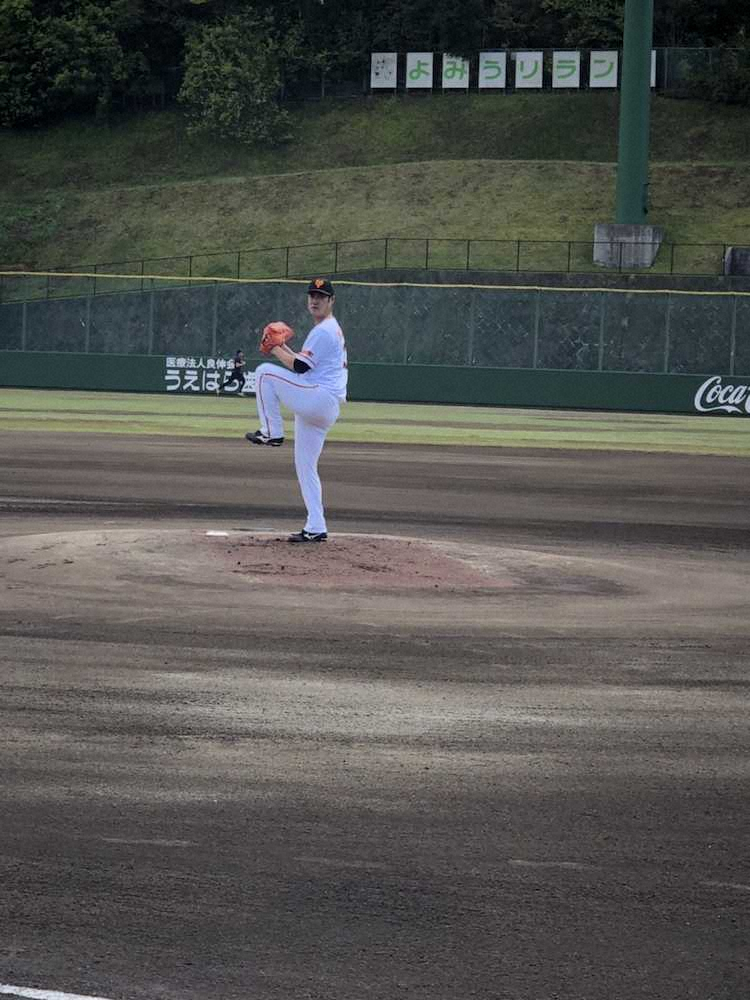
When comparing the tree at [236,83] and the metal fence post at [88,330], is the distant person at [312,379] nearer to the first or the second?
the metal fence post at [88,330]

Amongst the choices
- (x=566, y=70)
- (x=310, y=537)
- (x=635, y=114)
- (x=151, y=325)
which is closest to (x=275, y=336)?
(x=310, y=537)

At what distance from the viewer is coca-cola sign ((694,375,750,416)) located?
44.2 metres

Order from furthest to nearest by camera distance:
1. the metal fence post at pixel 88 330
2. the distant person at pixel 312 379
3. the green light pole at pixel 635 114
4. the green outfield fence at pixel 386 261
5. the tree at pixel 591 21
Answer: the tree at pixel 591 21, the green outfield fence at pixel 386 261, the green light pole at pixel 635 114, the metal fence post at pixel 88 330, the distant person at pixel 312 379

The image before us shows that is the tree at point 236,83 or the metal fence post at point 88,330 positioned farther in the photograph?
the tree at point 236,83

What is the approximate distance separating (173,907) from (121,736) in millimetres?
2221

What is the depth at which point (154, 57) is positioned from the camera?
7625cm

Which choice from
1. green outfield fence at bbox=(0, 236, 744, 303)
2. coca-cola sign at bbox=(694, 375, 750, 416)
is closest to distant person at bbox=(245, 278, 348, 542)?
coca-cola sign at bbox=(694, 375, 750, 416)

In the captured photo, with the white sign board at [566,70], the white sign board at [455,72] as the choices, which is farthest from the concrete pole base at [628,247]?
the white sign board at [455,72]

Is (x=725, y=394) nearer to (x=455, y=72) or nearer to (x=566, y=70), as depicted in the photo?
(x=566, y=70)

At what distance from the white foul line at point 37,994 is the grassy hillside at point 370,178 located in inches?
2129

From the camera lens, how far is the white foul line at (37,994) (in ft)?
15.9

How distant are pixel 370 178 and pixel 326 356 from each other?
52.7 meters

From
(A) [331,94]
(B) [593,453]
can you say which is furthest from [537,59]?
(B) [593,453]

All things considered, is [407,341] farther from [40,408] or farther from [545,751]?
[545,751]
